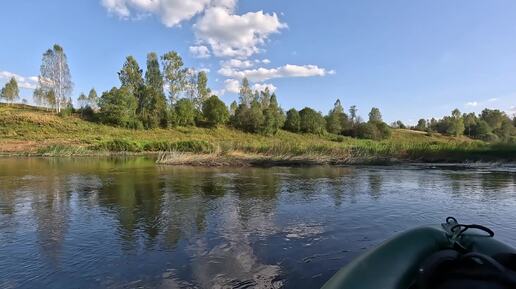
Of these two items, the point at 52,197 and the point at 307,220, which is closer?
the point at 307,220

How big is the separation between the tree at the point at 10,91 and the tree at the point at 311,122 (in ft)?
226

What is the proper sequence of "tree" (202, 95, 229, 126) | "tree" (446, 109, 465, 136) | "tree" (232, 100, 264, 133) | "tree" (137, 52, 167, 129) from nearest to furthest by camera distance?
"tree" (137, 52, 167, 129), "tree" (202, 95, 229, 126), "tree" (232, 100, 264, 133), "tree" (446, 109, 465, 136)

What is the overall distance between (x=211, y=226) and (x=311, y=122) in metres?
75.7

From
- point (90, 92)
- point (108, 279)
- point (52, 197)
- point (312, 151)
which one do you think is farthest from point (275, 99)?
point (108, 279)

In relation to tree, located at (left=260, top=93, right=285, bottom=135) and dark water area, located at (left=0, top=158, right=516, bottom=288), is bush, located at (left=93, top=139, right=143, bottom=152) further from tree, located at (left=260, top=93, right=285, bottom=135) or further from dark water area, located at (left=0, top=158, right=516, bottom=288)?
dark water area, located at (left=0, top=158, right=516, bottom=288)

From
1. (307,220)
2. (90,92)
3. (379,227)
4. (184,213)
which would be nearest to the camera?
(379,227)

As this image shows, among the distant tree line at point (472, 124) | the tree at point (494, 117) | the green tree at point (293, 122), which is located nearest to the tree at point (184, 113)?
the green tree at point (293, 122)

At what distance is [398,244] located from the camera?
3.67 m

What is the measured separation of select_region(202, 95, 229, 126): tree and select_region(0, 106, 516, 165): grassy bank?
2533 millimetres

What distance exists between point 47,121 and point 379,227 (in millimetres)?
66094

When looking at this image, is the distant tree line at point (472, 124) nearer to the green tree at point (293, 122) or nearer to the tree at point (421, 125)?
the tree at point (421, 125)

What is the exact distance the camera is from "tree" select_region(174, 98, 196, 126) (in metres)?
73.2

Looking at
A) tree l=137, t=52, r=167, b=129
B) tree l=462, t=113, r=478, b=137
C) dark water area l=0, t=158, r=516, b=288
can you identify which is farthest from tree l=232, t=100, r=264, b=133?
tree l=462, t=113, r=478, b=137

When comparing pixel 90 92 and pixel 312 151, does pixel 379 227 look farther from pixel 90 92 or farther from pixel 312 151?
pixel 90 92
